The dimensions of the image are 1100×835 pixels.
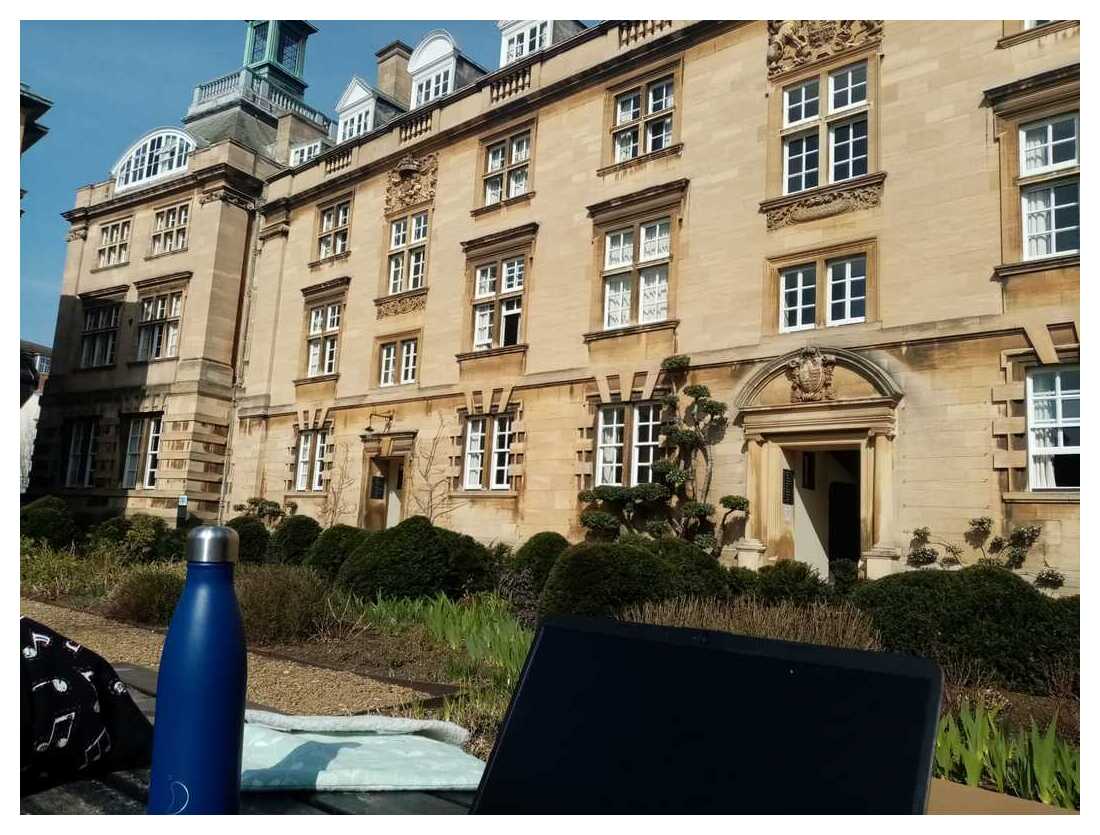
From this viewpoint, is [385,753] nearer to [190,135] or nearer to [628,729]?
[628,729]

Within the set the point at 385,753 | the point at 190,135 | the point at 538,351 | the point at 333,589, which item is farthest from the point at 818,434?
the point at 190,135

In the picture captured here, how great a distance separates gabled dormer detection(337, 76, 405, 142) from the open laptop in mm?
22326

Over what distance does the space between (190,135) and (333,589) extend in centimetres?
1795

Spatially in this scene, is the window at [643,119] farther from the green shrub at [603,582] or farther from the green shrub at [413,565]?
the green shrub at [603,582]

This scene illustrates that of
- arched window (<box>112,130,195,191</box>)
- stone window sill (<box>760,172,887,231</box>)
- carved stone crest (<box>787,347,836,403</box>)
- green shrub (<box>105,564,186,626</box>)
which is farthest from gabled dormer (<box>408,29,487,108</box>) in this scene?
green shrub (<box>105,564,186,626</box>)

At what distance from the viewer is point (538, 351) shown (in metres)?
15.5

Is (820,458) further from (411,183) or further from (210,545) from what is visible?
(210,545)

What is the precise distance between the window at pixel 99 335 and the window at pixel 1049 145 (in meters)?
22.5

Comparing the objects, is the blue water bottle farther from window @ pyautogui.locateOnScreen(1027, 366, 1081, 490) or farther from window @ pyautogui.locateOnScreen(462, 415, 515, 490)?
window @ pyautogui.locateOnScreen(462, 415, 515, 490)

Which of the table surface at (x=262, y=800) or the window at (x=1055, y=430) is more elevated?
the window at (x=1055, y=430)

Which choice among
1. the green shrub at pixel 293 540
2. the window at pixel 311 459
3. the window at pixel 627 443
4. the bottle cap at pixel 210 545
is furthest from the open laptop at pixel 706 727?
the window at pixel 311 459

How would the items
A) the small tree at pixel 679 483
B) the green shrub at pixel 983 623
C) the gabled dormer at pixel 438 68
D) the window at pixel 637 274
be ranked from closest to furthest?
the green shrub at pixel 983 623 < the small tree at pixel 679 483 < the window at pixel 637 274 < the gabled dormer at pixel 438 68

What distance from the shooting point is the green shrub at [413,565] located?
11.1 metres

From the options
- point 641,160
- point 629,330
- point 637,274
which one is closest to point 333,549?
point 629,330
